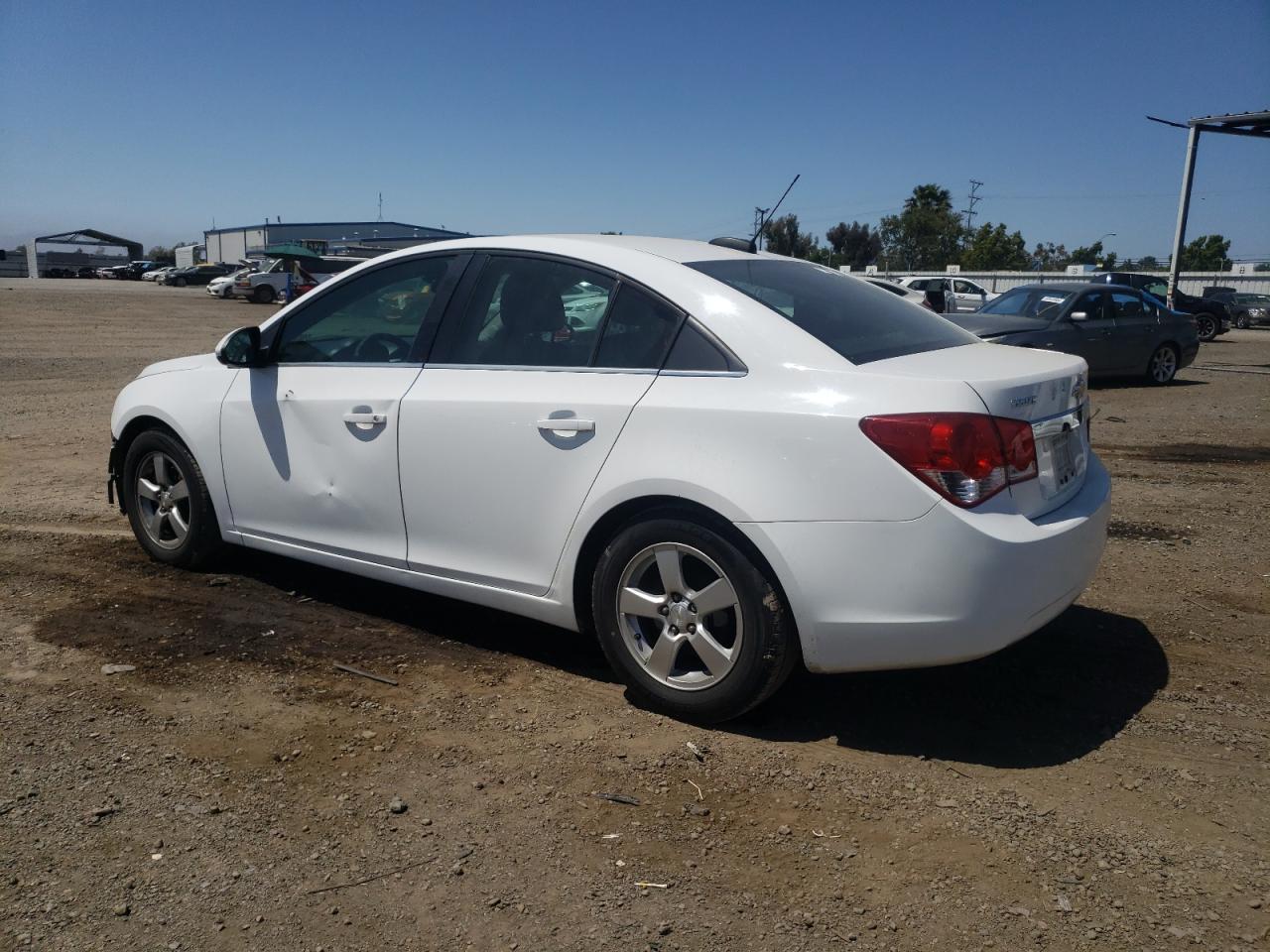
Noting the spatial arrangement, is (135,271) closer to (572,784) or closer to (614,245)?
(614,245)

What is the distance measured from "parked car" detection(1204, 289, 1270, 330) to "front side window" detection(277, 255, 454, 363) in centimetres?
3909

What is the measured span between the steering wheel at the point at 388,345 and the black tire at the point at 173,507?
45.1 inches

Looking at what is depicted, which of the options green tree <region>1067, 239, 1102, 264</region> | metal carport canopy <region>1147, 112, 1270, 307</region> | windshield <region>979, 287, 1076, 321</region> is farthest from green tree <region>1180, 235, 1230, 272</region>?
windshield <region>979, 287, 1076, 321</region>

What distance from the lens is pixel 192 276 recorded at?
66.9 m

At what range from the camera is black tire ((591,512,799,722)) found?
11.0 ft

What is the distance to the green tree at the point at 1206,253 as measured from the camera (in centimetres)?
9250

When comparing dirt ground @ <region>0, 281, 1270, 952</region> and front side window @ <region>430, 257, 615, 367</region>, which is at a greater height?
front side window @ <region>430, 257, 615, 367</region>

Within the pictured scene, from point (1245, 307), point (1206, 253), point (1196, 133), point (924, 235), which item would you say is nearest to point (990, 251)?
point (924, 235)

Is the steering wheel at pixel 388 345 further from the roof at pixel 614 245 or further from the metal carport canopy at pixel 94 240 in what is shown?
the metal carport canopy at pixel 94 240

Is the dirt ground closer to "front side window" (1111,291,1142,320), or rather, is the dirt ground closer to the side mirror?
the side mirror

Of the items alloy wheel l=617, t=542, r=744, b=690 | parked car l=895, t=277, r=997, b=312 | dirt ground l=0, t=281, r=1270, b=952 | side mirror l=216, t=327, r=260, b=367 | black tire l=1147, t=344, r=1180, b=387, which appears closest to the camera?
dirt ground l=0, t=281, r=1270, b=952

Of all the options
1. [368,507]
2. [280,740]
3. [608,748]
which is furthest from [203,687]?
[608,748]

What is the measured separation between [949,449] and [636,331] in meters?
1.21

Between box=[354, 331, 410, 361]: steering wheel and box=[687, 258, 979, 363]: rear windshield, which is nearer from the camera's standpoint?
box=[687, 258, 979, 363]: rear windshield
